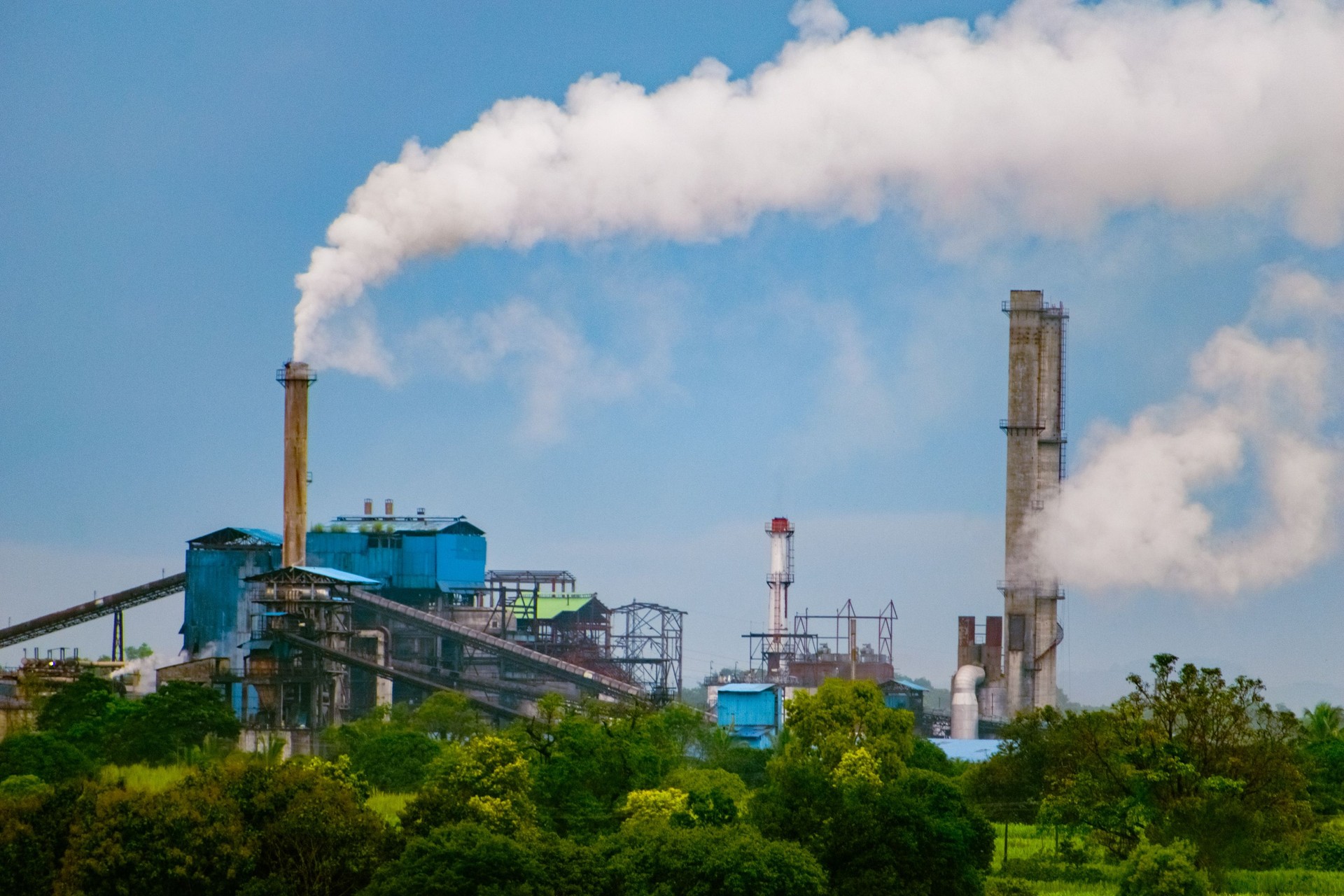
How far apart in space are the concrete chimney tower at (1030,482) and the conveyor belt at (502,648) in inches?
714

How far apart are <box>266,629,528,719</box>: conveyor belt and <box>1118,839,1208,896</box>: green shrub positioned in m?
42.1

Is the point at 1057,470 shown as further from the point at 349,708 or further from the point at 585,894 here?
the point at 585,894

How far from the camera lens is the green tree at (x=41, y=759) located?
58.7 meters

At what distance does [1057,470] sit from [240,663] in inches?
1561

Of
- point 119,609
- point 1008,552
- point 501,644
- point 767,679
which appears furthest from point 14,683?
point 1008,552

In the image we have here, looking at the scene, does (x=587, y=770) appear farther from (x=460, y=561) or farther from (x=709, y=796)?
(x=460, y=561)

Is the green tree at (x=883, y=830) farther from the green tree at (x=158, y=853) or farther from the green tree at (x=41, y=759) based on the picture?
the green tree at (x=41, y=759)

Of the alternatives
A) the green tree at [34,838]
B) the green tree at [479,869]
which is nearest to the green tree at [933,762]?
the green tree at [479,869]

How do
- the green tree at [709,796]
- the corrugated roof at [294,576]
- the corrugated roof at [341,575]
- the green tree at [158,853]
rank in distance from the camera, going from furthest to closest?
1. the corrugated roof at [341,575]
2. the corrugated roof at [294,576]
3. the green tree at [709,796]
4. the green tree at [158,853]

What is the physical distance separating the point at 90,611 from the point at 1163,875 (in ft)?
215

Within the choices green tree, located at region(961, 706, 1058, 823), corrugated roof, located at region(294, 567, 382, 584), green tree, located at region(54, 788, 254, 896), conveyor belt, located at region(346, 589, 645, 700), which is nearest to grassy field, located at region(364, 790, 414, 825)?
green tree, located at region(54, 788, 254, 896)

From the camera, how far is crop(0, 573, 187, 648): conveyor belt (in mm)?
91812

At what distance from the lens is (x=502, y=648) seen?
3504 inches

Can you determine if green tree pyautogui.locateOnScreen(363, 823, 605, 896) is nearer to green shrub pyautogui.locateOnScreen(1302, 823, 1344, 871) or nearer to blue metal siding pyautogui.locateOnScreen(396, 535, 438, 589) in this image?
green shrub pyautogui.locateOnScreen(1302, 823, 1344, 871)
